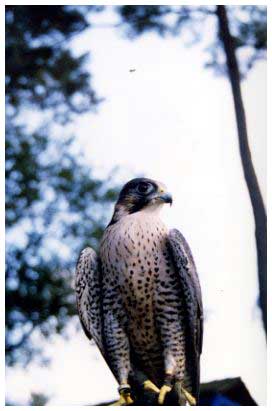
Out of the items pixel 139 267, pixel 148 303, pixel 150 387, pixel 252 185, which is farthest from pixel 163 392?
pixel 252 185

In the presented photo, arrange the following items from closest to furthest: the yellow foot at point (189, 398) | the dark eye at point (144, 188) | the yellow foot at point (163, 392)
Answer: the yellow foot at point (163, 392)
the yellow foot at point (189, 398)
the dark eye at point (144, 188)

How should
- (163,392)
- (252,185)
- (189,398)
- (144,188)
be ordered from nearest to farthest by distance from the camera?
1. (163,392)
2. (189,398)
3. (144,188)
4. (252,185)

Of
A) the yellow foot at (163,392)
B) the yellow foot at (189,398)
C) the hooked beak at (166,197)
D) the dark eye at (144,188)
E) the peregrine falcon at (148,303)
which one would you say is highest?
the dark eye at (144,188)

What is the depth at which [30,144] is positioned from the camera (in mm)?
2980

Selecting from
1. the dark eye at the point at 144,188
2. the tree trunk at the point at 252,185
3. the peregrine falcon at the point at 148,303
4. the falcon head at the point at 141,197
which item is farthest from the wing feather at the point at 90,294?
the tree trunk at the point at 252,185

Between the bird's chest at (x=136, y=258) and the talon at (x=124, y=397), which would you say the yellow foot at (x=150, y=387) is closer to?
the talon at (x=124, y=397)

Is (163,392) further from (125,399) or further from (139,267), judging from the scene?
(139,267)

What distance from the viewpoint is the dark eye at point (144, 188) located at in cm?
244

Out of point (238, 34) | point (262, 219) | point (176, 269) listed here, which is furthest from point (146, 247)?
point (238, 34)

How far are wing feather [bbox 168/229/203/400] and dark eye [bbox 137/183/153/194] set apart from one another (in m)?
0.20

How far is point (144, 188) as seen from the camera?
245 cm

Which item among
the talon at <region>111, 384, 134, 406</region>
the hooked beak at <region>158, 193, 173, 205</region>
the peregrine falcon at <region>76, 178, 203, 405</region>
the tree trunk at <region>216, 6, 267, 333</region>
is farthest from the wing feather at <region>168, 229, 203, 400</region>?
the tree trunk at <region>216, 6, 267, 333</region>

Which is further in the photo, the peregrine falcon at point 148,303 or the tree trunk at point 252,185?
the tree trunk at point 252,185

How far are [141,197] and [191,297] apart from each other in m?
0.43
